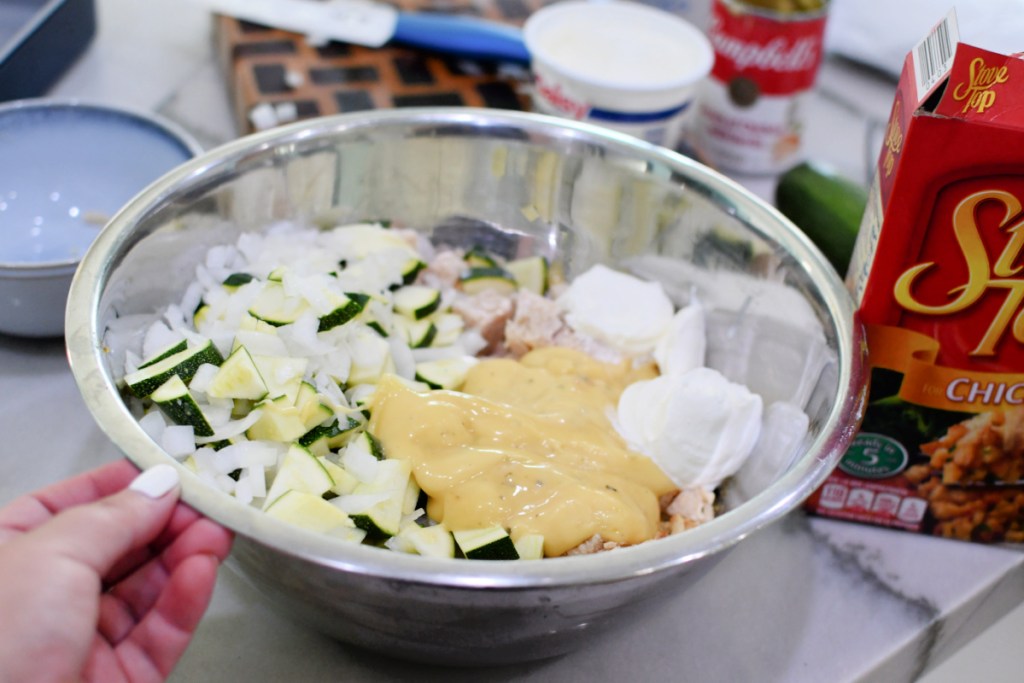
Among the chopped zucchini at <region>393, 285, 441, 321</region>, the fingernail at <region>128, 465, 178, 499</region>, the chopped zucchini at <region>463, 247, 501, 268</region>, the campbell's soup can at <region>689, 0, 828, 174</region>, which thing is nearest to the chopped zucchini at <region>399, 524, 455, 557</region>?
the fingernail at <region>128, 465, 178, 499</region>

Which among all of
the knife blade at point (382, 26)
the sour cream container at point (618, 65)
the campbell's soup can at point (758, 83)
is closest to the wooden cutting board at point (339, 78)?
the knife blade at point (382, 26)

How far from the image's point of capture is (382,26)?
1738mm

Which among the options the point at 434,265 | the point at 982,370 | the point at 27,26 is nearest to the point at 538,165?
the point at 434,265

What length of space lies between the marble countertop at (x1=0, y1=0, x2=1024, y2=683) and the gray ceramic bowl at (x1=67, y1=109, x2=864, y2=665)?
6 cm

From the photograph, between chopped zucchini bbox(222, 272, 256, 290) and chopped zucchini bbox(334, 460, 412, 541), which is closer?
chopped zucchini bbox(334, 460, 412, 541)

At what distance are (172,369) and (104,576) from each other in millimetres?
266

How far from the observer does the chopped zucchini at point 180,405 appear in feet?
2.89

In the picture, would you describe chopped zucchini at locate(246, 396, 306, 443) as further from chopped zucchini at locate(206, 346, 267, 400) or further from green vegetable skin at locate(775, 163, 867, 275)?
green vegetable skin at locate(775, 163, 867, 275)

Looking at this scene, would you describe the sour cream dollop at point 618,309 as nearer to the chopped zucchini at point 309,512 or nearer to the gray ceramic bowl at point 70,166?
the chopped zucchini at point 309,512

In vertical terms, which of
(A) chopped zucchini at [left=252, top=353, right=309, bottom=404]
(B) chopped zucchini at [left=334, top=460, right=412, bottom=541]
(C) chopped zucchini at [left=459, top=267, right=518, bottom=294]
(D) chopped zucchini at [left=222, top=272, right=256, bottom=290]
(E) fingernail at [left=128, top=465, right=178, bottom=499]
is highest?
(E) fingernail at [left=128, top=465, right=178, bottom=499]

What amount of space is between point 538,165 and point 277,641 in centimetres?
69

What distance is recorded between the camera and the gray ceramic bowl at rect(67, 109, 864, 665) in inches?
27.5

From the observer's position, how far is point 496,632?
762mm

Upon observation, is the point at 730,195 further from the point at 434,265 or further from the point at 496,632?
the point at 496,632
